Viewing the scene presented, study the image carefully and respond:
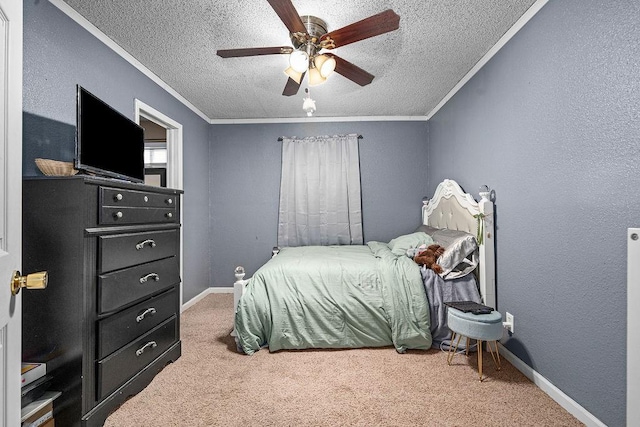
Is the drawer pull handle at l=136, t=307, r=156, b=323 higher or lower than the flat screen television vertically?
lower

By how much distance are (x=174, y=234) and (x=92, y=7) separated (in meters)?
1.54

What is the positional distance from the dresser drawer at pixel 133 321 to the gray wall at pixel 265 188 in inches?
87.2

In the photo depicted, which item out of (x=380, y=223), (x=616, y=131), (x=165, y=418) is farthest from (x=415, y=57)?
(x=165, y=418)

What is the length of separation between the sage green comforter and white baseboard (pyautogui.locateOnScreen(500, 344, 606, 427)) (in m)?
0.58

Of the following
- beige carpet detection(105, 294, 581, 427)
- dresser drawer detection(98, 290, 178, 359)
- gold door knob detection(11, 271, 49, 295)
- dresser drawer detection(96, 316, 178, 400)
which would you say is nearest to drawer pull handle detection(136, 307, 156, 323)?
dresser drawer detection(98, 290, 178, 359)

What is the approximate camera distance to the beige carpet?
66.2 inches

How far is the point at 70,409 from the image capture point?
1.47 meters

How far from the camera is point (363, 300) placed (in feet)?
8.07

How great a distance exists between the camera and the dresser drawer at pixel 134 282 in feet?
5.27

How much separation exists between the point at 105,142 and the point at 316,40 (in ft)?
4.62

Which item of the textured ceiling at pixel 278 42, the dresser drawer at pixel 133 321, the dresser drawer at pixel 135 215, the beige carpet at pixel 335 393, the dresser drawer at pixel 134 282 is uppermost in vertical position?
the textured ceiling at pixel 278 42

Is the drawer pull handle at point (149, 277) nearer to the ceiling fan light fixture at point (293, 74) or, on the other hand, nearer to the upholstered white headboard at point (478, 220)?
the ceiling fan light fixture at point (293, 74)

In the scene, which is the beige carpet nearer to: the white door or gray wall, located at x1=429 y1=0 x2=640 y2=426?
gray wall, located at x1=429 y1=0 x2=640 y2=426

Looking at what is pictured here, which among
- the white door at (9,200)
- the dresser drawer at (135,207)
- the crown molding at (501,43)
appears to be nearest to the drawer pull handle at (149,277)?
the dresser drawer at (135,207)
